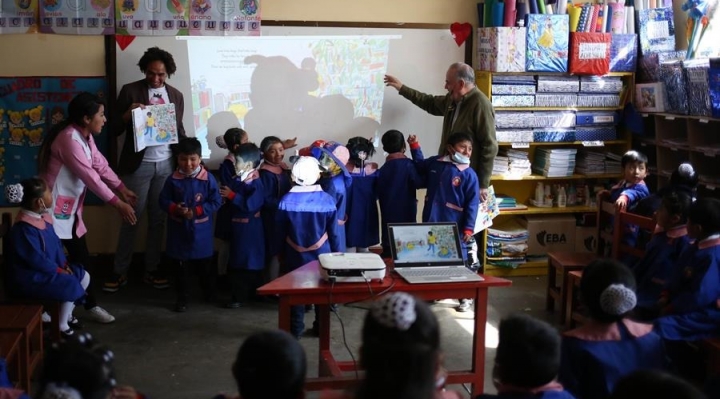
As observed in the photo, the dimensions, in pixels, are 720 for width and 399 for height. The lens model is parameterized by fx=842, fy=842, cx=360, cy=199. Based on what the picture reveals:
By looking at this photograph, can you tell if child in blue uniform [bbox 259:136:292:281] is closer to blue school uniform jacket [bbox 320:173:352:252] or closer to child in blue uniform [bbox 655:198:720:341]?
blue school uniform jacket [bbox 320:173:352:252]

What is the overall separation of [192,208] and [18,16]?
188cm

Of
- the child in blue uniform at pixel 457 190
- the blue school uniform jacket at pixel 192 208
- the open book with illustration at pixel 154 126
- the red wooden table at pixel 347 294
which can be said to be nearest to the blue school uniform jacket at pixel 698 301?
the red wooden table at pixel 347 294

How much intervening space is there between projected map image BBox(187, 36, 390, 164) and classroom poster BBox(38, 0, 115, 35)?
598mm

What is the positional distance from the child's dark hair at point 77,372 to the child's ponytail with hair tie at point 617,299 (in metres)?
1.57

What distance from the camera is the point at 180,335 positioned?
4977mm

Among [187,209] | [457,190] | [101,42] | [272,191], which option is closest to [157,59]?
[101,42]

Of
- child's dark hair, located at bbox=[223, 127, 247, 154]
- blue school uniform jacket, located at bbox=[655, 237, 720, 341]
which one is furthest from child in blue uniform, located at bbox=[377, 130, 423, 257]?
blue school uniform jacket, located at bbox=[655, 237, 720, 341]

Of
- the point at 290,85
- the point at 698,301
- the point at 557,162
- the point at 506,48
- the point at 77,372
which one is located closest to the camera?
the point at 77,372

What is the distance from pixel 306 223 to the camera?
499cm

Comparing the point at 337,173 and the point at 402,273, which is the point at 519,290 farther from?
the point at 402,273

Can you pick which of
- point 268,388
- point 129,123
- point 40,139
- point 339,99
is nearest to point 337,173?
point 339,99

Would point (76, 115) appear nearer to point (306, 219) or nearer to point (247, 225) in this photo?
point (247, 225)

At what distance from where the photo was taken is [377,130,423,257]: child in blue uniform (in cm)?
553

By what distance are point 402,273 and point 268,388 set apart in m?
1.84
